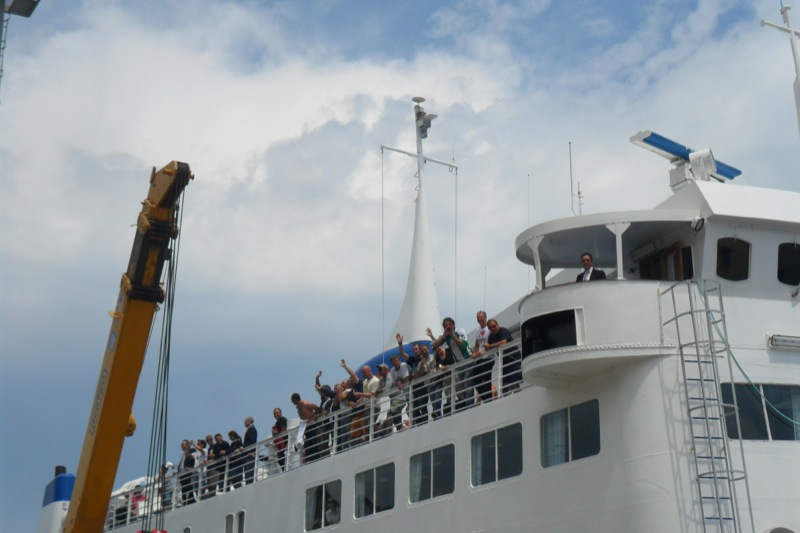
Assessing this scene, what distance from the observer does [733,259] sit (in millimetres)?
15234

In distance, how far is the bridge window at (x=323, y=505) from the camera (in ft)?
65.4

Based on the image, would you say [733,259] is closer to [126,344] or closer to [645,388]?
[645,388]

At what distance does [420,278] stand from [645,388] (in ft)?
47.5

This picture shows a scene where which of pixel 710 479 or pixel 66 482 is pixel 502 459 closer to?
pixel 710 479

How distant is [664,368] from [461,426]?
4.00m

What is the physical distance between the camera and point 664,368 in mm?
14414

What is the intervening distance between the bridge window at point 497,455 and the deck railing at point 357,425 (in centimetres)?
58

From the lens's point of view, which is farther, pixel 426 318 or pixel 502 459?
pixel 426 318

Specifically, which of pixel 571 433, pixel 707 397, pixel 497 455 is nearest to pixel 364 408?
pixel 497 455

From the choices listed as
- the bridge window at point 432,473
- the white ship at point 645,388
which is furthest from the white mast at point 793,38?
the bridge window at point 432,473

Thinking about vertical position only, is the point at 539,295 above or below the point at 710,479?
above

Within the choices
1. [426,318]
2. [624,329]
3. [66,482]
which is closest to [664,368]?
[624,329]

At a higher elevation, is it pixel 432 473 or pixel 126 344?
pixel 126 344

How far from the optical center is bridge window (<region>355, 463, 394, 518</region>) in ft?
61.1
